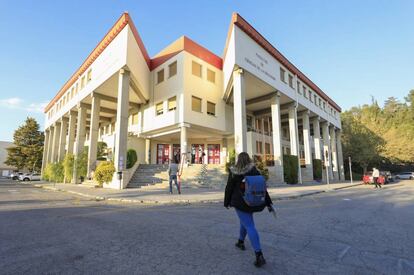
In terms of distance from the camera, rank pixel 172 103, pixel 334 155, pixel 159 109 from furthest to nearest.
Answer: pixel 334 155 < pixel 159 109 < pixel 172 103

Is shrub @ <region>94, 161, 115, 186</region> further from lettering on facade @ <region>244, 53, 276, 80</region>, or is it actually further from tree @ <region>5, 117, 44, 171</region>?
tree @ <region>5, 117, 44, 171</region>

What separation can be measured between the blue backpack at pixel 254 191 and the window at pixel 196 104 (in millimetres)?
17637

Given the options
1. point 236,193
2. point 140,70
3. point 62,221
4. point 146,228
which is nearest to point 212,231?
point 146,228

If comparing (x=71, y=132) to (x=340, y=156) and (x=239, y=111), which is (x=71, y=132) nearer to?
(x=239, y=111)

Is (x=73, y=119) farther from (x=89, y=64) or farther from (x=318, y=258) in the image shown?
(x=318, y=258)

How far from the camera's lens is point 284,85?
23594 millimetres

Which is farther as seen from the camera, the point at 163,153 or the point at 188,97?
the point at 163,153

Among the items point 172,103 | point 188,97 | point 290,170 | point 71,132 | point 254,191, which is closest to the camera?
point 254,191

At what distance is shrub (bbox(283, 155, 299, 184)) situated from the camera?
69.5ft

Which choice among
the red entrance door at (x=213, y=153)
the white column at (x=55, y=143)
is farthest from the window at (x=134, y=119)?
the white column at (x=55, y=143)

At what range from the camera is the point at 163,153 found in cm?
2581

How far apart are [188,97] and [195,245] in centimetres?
1709

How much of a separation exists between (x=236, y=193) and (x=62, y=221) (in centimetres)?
505

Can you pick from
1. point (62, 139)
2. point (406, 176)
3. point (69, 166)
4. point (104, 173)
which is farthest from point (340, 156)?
point (62, 139)
